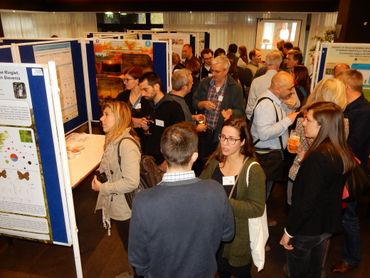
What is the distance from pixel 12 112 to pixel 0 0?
7.89m

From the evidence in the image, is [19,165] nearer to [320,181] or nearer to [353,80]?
[320,181]

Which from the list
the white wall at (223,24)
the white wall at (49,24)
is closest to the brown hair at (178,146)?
the white wall at (223,24)

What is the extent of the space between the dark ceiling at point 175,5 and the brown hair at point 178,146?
867 centimetres

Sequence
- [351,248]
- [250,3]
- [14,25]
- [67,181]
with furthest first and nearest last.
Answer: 1. [14,25]
2. [250,3]
3. [351,248]
4. [67,181]

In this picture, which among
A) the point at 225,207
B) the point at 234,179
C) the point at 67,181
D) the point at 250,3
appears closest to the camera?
the point at 225,207

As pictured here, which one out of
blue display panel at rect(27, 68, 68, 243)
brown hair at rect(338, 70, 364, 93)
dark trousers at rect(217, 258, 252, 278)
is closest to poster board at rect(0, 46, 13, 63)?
blue display panel at rect(27, 68, 68, 243)

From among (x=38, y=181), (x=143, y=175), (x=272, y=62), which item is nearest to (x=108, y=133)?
(x=143, y=175)

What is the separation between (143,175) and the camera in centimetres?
213

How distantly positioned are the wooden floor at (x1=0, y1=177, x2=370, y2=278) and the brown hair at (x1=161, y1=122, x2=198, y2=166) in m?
1.74

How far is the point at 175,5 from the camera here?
9.34 m

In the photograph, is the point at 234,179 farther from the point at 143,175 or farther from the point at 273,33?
the point at 273,33

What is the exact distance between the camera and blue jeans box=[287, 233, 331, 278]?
1889mm

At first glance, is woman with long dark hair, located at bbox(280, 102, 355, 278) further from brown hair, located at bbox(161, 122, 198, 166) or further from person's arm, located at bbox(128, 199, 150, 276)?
person's arm, located at bbox(128, 199, 150, 276)

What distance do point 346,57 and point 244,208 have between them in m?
2.65
